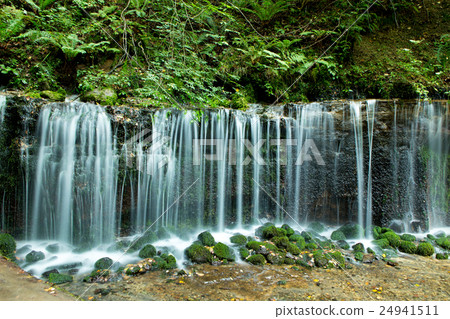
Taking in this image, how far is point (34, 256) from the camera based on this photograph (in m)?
4.52

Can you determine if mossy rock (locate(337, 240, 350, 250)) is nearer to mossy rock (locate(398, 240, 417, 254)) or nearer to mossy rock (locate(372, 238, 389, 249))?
mossy rock (locate(372, 238, 389, 249))

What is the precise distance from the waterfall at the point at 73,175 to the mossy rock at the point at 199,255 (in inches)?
80.0

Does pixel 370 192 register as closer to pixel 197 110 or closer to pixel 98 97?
pixel 197 110

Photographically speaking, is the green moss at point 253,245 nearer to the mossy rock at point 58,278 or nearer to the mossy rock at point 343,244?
the mossy rock at point 343,244

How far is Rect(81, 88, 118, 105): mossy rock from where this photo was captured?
610 cm

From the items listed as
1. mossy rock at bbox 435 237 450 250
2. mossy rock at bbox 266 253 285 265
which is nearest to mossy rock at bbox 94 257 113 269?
mossy rock at bbox 266 253 285 265

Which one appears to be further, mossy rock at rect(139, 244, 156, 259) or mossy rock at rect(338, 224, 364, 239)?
mossy rock at rect(338, 224, 364, 239)

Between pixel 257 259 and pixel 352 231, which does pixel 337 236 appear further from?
pixel 257 259

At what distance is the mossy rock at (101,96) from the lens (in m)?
6.10

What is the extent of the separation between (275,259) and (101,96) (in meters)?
5.44

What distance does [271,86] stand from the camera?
7551 mm

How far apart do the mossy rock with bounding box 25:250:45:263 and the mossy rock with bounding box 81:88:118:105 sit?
3437mm
